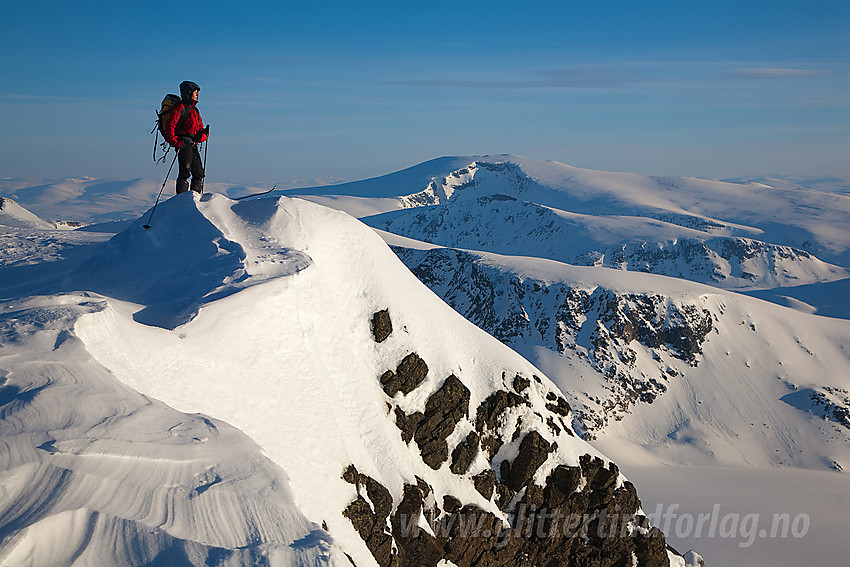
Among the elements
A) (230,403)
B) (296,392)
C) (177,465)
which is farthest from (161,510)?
(296,392)

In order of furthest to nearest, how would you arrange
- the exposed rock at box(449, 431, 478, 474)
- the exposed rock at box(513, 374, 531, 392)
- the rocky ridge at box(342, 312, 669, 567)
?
the exposed rock at box(513, 374, 531, 392)
the exposed rock at box(449, 431, 478, 474)
the rocky ridge at box(342, 312, 669, 567)

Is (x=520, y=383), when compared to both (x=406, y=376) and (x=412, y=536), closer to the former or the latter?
(x=406, y=376)

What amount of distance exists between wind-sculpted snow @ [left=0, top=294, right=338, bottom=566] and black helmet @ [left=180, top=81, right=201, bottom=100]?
10141 millimetres

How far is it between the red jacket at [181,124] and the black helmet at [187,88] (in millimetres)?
220

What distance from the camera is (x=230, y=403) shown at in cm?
1218

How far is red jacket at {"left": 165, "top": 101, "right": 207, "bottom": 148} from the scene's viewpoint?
17328 mm

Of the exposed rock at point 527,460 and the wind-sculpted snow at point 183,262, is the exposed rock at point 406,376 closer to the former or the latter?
the wind-sculpted snow at point 183,262

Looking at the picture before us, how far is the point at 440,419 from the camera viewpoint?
19.7 metres

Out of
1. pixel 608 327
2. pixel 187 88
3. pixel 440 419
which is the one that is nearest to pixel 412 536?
pixel 440 419

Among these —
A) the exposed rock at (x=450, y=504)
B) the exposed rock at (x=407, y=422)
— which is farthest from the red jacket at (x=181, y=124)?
the exposed rock at (x=450, y=504)

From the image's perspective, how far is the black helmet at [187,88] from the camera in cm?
1725

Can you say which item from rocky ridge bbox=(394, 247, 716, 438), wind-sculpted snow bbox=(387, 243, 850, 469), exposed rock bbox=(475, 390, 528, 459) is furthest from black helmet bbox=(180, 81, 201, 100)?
rocky ridge bbox=(394, 247, 716, 438)

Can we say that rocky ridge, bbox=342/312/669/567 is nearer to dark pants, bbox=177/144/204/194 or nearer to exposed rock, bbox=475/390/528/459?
exposed rock, bbox=475/390/528/459

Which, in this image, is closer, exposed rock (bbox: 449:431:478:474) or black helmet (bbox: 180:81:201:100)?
black helmet (bbox: 180:81:201:100)
